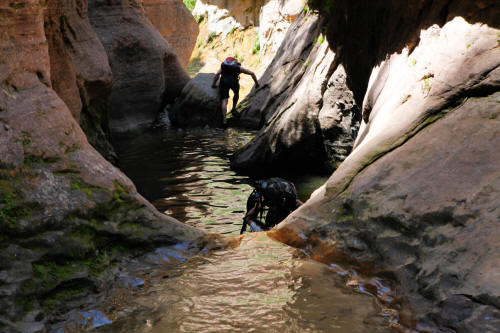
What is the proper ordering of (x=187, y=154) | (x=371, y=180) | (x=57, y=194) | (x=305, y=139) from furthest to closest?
1. (x=187, y=154)
2. (x=305, y=139)
3. (x=371, y=180)
4. (x=57, y=194)

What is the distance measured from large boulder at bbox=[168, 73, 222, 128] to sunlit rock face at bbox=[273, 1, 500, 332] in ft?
34.4

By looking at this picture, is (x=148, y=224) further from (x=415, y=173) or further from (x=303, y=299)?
(x=415, y=173)

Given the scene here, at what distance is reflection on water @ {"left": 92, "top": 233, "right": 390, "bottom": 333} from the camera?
9.71ft

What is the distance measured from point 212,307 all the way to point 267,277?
58 cm

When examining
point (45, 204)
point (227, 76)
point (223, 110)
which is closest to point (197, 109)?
point (223, 110)

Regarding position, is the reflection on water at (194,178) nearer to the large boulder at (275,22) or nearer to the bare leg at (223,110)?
the bare leg at (223,110)

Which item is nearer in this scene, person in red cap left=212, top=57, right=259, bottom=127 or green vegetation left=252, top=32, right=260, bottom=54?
person in red cap left=212, top=57, right=259, bottom=127

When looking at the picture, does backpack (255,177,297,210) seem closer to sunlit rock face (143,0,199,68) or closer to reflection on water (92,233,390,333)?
reflection on water (92,233,390,333)

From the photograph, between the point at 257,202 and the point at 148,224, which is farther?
the point at 257,202

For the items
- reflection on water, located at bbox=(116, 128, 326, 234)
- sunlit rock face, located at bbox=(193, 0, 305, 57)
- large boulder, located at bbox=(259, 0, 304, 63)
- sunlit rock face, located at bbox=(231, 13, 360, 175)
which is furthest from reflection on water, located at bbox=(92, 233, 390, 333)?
large boulder, located at bbox=(259, 0, 304, 63)

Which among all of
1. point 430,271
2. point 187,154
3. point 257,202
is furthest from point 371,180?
point 187,154

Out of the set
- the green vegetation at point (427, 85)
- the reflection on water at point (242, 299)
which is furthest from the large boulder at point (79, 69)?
the green vegetation at point (427, 85)

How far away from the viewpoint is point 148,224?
409 cm

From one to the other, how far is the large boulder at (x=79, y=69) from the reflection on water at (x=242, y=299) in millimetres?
4550
